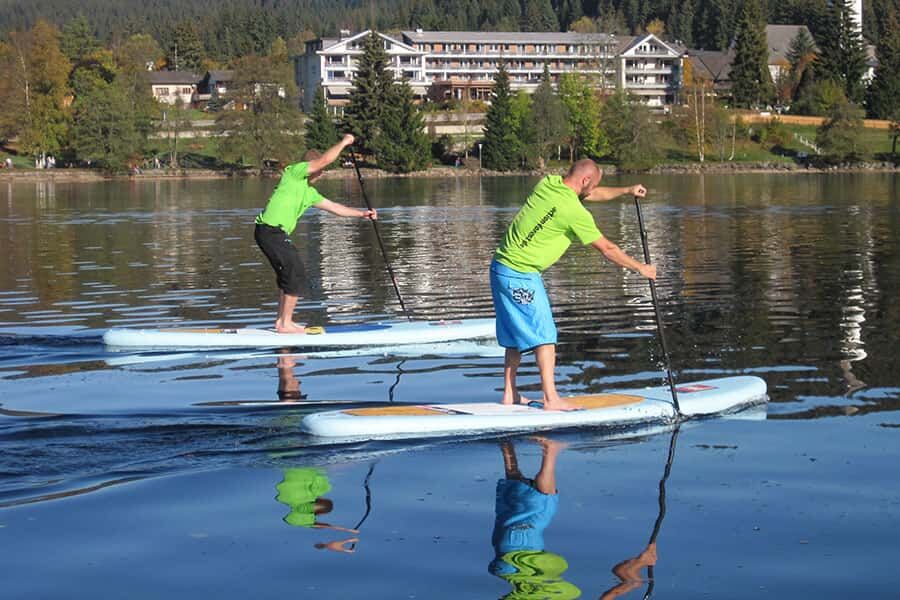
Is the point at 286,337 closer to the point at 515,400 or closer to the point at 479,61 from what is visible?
the point at 515,400

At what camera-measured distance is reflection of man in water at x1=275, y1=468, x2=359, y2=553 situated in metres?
8.04

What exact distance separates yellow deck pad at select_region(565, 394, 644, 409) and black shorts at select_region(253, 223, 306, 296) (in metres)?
5.67

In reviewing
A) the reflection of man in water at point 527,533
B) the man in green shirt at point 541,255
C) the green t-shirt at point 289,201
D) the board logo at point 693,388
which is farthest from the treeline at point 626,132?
the reflection of man in water at point 527,533

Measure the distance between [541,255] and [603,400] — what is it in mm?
1476

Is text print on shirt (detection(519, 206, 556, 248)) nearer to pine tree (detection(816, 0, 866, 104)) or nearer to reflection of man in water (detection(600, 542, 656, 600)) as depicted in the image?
reflection of man in water (detection(600, 542, 656, 600))

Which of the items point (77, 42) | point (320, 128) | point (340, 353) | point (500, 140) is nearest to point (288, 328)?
point (340, 353)

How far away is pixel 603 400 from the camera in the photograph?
1139 cm

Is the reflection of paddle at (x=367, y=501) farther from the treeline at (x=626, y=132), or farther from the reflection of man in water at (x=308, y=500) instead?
the treeline at (x=626, y=132)

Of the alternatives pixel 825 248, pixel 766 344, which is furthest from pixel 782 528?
pixel 825 248

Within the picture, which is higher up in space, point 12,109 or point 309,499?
point 12,109

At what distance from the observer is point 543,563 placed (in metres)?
7.60

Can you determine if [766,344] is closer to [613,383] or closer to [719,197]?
[613,383]

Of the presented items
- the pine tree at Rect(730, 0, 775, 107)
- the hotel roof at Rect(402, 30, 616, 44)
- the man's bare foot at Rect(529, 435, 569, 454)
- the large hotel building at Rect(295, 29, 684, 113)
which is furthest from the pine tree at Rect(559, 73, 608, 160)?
the man's bare foot at Rect(529, 435, 569, 454)

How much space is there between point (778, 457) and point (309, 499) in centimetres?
378
